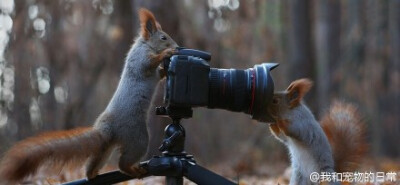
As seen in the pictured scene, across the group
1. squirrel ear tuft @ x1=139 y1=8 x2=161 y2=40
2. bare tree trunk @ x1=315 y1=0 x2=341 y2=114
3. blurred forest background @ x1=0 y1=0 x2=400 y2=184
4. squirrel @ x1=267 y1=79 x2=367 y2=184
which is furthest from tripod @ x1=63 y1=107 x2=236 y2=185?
bare tree trunk @ x1=315 y1=0 x2=341 y2=114

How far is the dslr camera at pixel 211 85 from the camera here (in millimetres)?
3590

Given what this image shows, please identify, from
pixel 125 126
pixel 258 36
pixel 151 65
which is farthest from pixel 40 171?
pixel 258 36

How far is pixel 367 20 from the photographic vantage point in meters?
16.5

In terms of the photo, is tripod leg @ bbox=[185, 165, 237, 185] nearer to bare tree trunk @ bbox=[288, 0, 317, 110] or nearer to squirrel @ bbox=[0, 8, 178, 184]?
squirrel @ bbox=[0, 8, 178, 184]

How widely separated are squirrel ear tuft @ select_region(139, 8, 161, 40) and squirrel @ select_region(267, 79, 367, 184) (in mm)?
875

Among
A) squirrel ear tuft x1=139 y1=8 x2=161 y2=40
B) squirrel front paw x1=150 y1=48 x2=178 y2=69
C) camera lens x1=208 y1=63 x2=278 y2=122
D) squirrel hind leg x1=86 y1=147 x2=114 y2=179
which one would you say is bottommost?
squirrel hind leg x1=86 y1=147 x2=114 y2=179

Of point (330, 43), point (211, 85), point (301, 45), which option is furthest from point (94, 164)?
point (330, 43)

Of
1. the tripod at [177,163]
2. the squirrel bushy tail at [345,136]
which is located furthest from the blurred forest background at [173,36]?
the tripod at [177,163]

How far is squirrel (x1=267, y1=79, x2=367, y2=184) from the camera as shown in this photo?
13.5 feet

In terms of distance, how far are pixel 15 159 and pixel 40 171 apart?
0.76 feet

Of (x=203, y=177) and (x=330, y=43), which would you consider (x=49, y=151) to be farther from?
(x=330, y=43)

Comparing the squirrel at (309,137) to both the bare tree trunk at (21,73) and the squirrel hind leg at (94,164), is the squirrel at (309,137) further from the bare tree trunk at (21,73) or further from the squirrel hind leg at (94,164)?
the bare tree trunk at (21,73)

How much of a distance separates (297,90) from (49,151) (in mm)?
1643

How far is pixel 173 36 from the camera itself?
754cm
